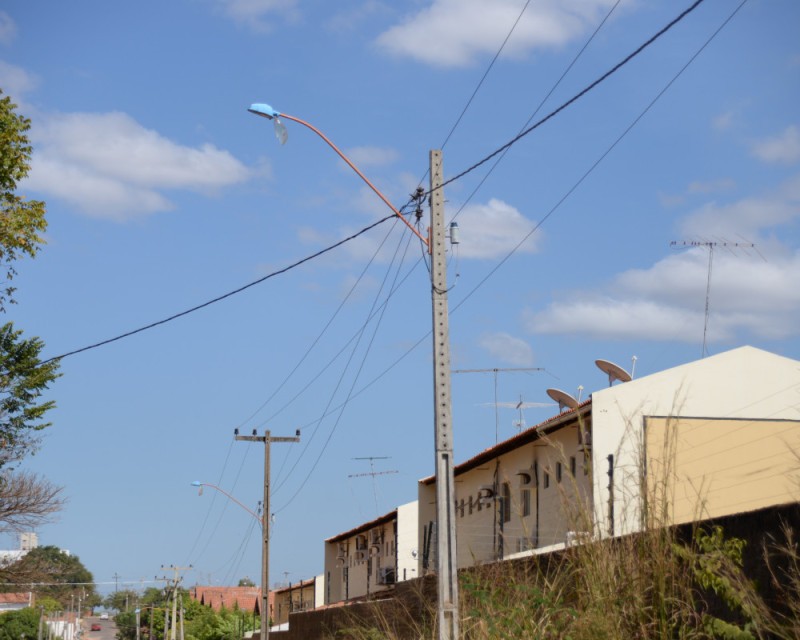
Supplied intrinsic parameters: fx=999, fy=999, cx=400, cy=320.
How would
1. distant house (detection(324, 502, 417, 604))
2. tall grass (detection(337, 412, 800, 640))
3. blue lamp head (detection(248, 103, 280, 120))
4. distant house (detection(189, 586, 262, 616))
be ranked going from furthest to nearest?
distant house (detection(189, 586, 262, 616))
distant house (detection(324, 502, 417, 604))
blue lamp head (detection(248, 103, 280, 120))
tall grass (detection(337, 412, 800, 640))

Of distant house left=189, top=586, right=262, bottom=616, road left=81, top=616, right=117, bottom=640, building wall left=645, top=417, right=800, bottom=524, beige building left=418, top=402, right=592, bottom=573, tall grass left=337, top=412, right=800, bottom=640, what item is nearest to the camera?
tall grass left=337, top=412, right=800, bottom=640

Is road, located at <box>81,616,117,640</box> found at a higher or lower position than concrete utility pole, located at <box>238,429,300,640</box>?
lower

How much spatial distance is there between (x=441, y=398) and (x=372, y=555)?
39081 mm

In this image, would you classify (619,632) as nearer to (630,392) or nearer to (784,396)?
(630,392)

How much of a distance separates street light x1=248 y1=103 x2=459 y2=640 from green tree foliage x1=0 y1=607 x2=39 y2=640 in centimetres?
9447

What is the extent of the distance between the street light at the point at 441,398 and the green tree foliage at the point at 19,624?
94.5 meters

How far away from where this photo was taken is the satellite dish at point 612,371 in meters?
27.4

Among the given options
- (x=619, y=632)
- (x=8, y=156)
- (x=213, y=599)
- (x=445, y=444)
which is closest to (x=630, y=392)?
(x=445, y=444)

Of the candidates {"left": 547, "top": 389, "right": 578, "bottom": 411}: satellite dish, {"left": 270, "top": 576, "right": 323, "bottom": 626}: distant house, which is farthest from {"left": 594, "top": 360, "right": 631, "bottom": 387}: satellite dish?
{"left": 270, "top": 576, "right": 323, "bottom": 626}: distant house

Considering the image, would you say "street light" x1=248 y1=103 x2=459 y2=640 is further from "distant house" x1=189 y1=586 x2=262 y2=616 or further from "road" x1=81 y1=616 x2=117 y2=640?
"road" x1=81 y1=616 x2=117 y2=640

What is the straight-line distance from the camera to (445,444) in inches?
491

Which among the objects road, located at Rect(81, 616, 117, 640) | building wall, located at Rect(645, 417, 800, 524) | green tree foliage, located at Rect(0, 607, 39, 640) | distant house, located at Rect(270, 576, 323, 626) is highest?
building wall, located at Rect(645, 417, 800, 524)

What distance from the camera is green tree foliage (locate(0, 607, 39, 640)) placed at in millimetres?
95625

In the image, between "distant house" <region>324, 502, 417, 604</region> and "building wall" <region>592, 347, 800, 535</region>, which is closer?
"building wall" <region>592, 347, 800, 535</region>
